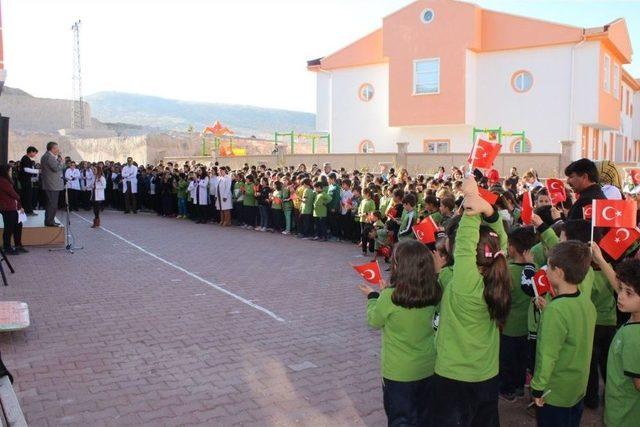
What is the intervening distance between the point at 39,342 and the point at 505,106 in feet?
81.2

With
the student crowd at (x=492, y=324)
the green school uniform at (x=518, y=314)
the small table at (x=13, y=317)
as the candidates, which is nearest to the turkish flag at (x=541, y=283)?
the student crowd at (x=492, y=324)

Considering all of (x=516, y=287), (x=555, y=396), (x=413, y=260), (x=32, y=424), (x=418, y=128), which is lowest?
(x=32, y=424)

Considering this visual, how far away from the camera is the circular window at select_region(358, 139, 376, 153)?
3118 centimetres

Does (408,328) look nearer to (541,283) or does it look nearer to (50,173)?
(541,283)

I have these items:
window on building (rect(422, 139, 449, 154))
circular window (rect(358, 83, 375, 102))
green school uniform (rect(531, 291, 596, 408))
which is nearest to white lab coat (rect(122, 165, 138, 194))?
circular window (rect(358, 83, 375, 102))

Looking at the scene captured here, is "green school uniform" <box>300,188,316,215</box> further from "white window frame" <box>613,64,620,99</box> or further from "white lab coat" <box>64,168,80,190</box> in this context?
"white window frame" <box>613,64,620,99</box>

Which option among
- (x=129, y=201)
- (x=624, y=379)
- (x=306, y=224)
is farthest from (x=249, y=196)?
(x=624, y=379)

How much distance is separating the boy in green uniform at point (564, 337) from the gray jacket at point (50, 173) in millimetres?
12460

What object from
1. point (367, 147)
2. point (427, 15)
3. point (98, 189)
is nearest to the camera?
point (98, 189)

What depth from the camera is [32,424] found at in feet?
14.9

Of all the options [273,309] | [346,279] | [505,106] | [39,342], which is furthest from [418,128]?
[39,342]

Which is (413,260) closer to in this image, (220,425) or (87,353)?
(220,425)

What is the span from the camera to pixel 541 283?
4242mm

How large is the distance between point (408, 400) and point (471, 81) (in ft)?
85.8
